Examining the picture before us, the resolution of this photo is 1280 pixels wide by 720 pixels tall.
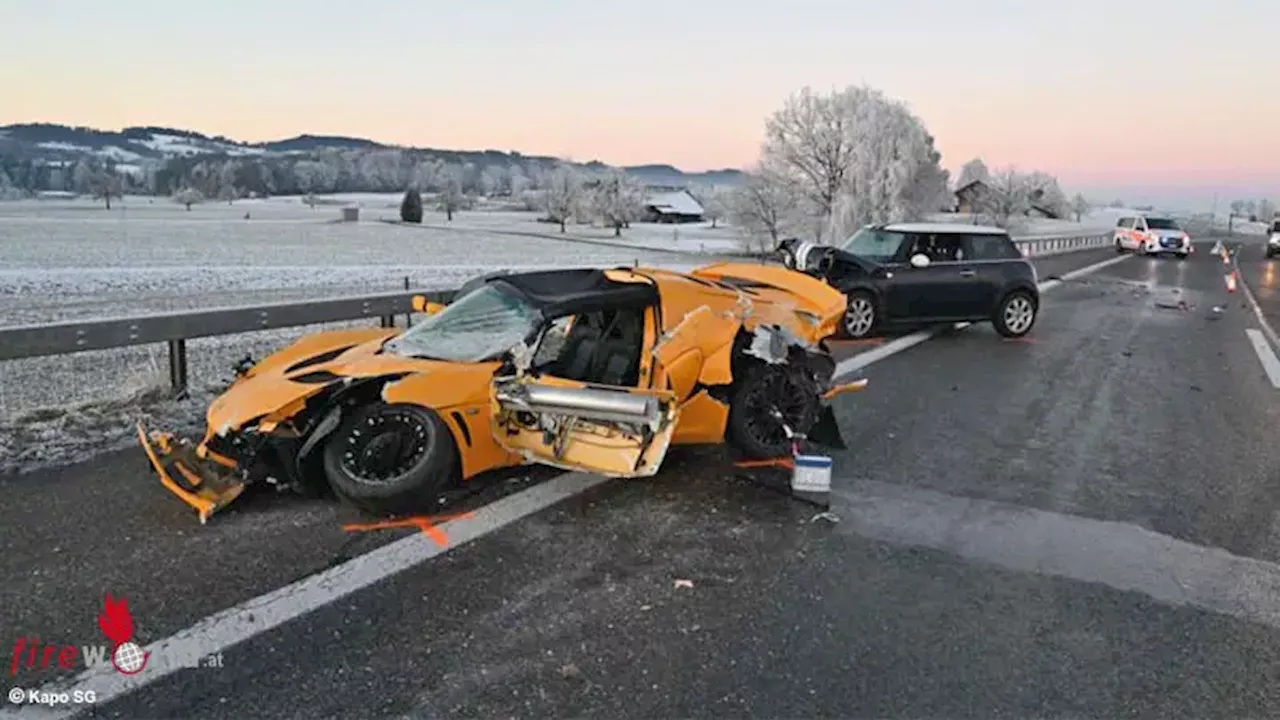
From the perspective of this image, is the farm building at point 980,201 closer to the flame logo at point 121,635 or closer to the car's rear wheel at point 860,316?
the car's rear wheel at point 860,316

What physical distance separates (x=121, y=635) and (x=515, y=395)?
7.45ft

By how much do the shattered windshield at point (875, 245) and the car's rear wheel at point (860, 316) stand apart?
2.56ft

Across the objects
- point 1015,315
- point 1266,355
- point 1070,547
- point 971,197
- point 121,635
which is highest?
point 971,197

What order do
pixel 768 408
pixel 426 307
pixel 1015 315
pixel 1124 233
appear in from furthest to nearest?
pixel 1124 233 < pixel 1015 315 < pixel 426 307 < pixel 768 408

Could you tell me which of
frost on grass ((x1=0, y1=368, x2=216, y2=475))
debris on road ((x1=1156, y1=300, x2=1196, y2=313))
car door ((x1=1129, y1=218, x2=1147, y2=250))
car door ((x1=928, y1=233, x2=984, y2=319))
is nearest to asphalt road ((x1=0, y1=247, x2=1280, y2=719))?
frost on grass ((x1=0, y1=368, x2=216, y2=475))

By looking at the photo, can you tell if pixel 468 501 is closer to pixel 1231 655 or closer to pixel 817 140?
pixel 1231 655

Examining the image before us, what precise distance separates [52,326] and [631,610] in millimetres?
5710

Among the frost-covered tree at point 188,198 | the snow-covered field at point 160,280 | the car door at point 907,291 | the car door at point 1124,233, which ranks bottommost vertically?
the snow-covered field at point 160,280

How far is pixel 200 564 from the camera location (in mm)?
4309

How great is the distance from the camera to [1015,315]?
13.0m

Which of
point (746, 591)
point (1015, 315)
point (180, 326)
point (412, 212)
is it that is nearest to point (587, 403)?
point (746, 591)

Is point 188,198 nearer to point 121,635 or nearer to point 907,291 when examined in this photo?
point 907,291

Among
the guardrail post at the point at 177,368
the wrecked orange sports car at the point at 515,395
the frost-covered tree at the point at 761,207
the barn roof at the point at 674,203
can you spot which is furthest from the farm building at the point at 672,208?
the wrecked orange sports car at the point at 515,395

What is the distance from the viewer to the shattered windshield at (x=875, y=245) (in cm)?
1301
